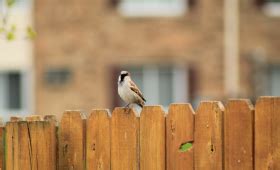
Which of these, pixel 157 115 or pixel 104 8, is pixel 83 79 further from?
pixel 157 115

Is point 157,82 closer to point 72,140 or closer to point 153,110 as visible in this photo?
point 72,140

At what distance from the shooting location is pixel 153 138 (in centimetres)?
648

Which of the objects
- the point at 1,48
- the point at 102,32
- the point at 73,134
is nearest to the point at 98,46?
the point at 102,32

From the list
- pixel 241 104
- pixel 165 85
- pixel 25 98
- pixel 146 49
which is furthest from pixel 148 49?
pixel 241 104

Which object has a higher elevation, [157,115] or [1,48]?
[1,48]

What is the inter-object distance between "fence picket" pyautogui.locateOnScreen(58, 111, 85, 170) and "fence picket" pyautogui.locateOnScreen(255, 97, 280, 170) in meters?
1.09

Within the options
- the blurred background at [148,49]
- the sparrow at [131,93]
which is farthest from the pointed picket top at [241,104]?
the blurred background at [148,49]

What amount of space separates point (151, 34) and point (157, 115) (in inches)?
900

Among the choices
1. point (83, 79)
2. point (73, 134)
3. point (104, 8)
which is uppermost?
point (104, 8)

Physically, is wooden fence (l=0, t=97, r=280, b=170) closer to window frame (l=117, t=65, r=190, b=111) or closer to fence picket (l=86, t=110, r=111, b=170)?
fence picket (l=86, t=110, r=111, b=170)

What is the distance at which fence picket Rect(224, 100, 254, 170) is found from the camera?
629 centimetres

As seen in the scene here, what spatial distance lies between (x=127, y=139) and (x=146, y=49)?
2276 centimetres

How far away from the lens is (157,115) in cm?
648

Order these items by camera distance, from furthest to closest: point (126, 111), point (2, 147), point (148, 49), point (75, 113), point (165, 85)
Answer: point (165, 85)
point (148, 49)
point (2, 147)
point (75, 113)
point (126, 111)
